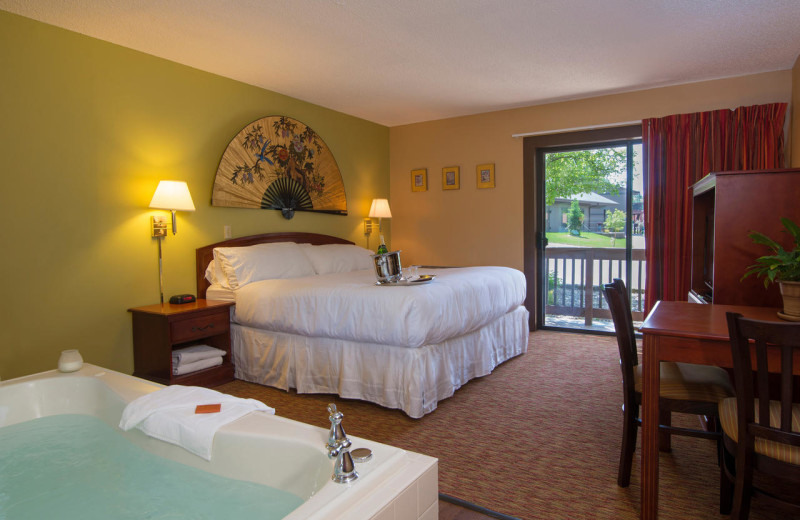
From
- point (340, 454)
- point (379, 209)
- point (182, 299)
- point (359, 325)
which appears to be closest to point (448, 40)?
point (359, 325)

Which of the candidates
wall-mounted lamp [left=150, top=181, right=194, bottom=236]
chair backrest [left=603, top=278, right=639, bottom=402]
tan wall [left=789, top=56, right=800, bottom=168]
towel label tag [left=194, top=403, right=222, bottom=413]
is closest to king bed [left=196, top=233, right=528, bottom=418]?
wall-mounted lamp [left=150, top=181, right=194, bottom=236]

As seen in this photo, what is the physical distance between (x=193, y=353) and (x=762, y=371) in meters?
3.23

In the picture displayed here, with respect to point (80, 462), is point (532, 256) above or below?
above

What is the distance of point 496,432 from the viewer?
265 centimetres

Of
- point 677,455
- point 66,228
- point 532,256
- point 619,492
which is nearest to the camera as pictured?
point 619,492

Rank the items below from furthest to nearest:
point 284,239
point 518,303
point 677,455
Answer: point 284,239, point 518,303, point 677,455

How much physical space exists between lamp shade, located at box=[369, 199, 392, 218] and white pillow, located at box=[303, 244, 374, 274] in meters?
0.80

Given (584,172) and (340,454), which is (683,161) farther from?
(340,454)

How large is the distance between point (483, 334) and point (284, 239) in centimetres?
210

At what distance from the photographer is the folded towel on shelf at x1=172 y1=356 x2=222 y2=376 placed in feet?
10.6

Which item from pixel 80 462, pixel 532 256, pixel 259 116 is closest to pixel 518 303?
pixel 532 256

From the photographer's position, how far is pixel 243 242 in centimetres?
410

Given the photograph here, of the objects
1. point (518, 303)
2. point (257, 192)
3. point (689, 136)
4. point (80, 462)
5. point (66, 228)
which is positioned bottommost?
point (80, 462)

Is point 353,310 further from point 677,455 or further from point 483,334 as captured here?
point 677,455
